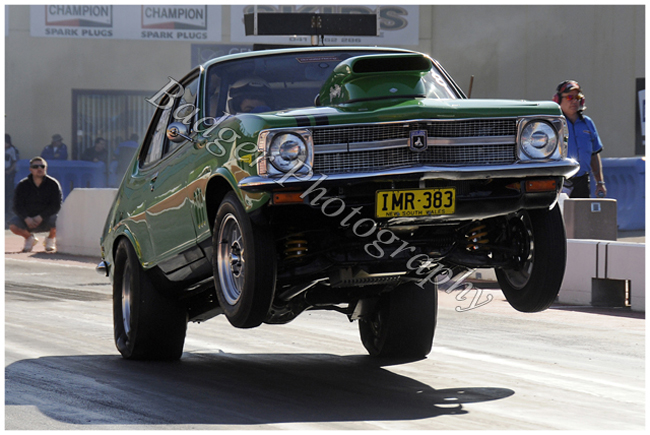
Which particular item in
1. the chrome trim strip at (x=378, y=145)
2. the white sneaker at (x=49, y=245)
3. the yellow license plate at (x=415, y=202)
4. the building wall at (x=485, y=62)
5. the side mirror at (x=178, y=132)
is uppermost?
the building wall at (x=485, y=62)

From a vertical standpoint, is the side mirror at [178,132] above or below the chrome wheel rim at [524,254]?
above

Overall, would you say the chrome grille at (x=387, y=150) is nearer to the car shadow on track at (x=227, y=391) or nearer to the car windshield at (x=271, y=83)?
the car windshield at (x=271, y=83)

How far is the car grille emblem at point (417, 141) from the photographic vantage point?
5.42 metres

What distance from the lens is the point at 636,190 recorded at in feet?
64.2

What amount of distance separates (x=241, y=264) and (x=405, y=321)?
1920 millimetres

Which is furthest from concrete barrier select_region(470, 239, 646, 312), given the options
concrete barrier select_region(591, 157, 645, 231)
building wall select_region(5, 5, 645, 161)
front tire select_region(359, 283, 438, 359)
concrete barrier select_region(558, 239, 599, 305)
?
building wall select_region(5, 5, 645, 161)

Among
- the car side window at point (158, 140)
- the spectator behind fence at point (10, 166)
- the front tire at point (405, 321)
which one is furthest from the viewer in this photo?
the spectator behind fence at point (10, 166)

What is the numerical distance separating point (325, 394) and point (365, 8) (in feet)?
75.0

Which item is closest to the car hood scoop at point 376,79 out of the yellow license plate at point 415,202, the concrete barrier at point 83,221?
the yellow license plate at point 415,202

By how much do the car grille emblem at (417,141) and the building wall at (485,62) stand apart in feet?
73.2

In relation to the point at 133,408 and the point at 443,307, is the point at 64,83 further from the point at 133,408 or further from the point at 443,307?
the point at 133,408

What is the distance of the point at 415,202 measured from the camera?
538 centimetres

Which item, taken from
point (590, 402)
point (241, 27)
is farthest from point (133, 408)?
point (241, 27)

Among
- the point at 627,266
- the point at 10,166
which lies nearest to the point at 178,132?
the point at 627,266
